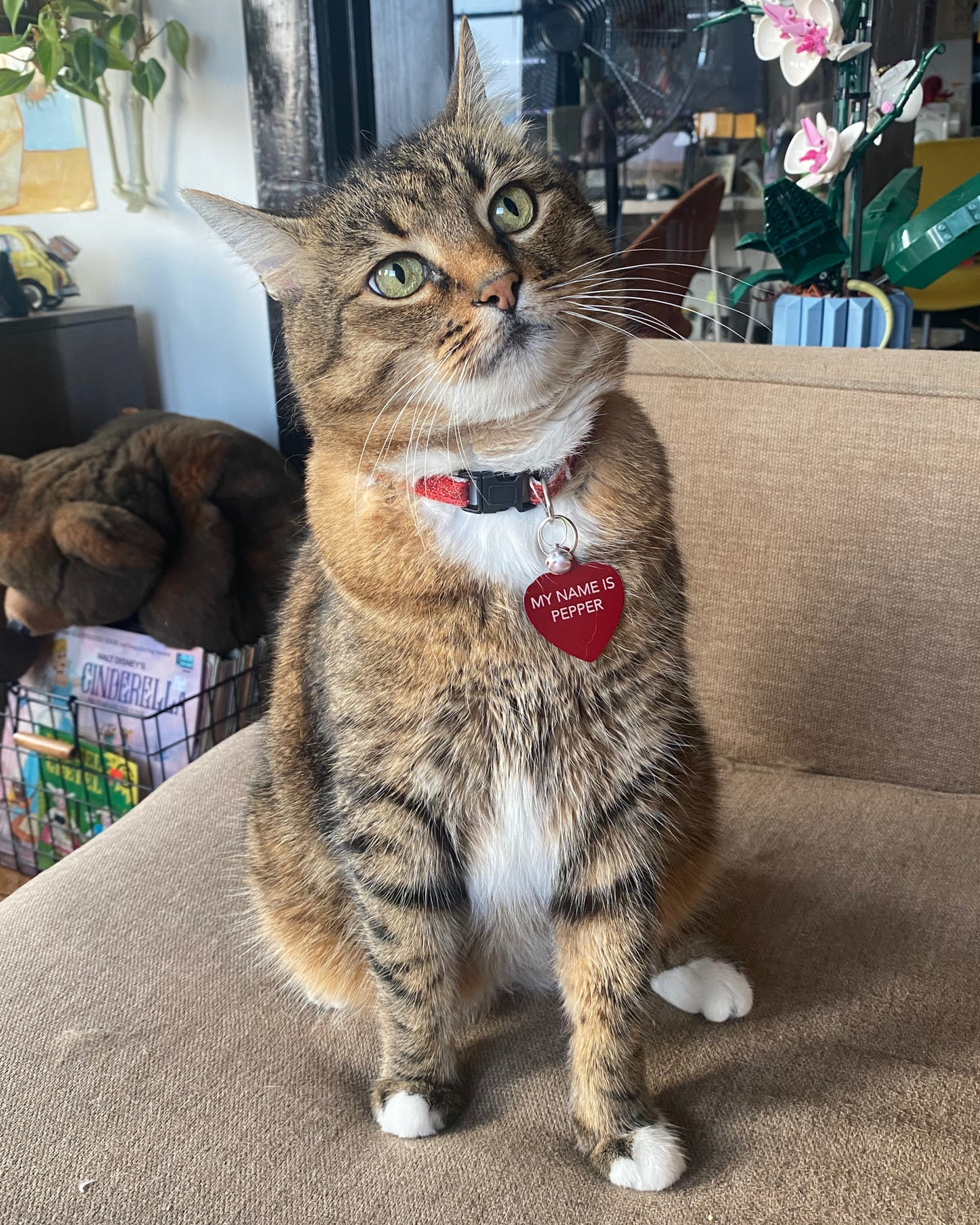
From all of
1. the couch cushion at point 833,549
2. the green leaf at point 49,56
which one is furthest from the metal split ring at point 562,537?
the green leaf at point 49,56

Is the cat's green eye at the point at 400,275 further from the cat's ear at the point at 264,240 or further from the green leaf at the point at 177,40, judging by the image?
the green leaf at the point at 177,40

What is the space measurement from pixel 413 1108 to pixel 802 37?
4.65ft

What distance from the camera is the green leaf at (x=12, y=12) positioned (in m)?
1.67

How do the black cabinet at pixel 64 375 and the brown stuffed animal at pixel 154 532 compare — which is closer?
the brown stuffed animal at pixel 154 532

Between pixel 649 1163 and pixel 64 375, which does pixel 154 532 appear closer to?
pixel 64 375

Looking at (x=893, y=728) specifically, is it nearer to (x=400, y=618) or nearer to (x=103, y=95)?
(x=400, y=618)

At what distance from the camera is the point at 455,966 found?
85 cm

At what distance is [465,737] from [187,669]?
1.11 metres

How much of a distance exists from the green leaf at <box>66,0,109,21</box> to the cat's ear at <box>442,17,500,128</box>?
119cm

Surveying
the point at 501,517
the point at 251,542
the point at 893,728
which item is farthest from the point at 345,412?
the point at 251,542

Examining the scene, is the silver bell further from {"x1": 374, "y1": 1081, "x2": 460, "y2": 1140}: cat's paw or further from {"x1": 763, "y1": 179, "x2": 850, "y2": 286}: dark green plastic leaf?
{"x1": 763, "y1": 179, "x2": 850, "y2": 286}: dark green plastic leaf

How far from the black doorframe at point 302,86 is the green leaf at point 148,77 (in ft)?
0.54

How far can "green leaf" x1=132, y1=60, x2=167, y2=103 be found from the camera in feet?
5.97

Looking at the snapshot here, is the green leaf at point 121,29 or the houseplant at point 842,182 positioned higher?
the green leaf at point 121,29
